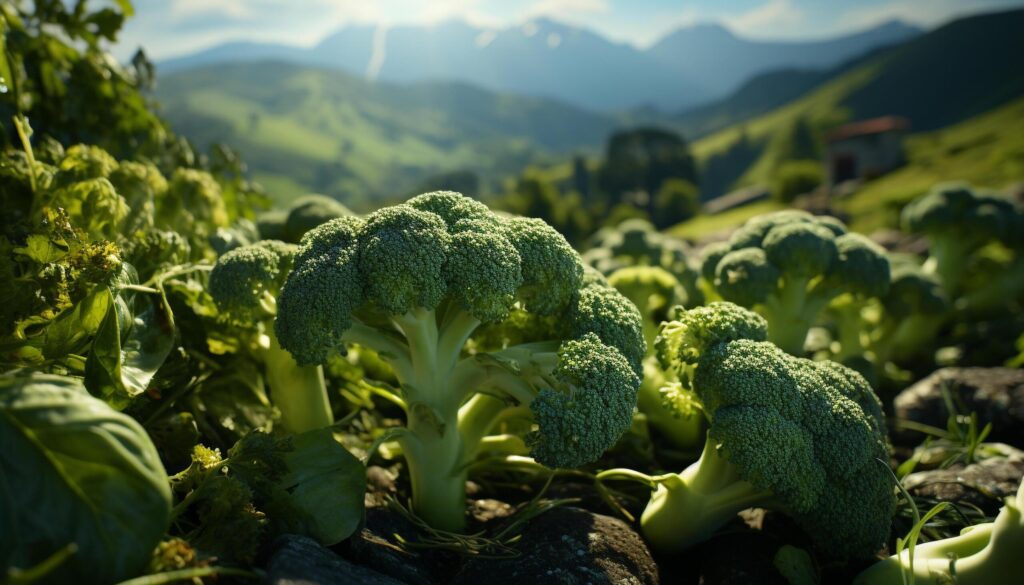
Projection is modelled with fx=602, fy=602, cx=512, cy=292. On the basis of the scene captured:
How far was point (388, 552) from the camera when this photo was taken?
6.70 feet

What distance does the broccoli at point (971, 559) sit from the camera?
1729 millimetres

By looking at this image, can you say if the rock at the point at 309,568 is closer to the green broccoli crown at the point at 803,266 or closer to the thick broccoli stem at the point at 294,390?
the thick broccoli stem at the point at 294,390

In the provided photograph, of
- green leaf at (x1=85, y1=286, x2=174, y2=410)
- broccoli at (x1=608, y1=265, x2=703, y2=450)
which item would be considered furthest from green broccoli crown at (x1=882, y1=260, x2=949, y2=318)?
green leaf at (x1=85, y1=286, x2=174, y2=410)

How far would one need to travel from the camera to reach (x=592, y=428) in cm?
194

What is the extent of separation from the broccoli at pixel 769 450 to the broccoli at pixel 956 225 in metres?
3.28

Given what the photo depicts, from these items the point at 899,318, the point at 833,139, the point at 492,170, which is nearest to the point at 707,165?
the point at 833,139

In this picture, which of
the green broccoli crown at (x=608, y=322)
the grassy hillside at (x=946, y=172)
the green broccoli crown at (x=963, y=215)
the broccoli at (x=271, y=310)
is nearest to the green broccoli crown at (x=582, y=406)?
the green broccoli crown at (x=608, y=322)

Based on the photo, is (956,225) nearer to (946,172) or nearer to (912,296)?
(912,296)

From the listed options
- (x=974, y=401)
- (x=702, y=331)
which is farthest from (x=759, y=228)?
(x=974, y=401)

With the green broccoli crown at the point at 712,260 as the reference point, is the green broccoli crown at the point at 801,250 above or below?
above

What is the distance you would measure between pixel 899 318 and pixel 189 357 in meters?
4.43

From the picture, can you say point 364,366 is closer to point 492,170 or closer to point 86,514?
point 86,514

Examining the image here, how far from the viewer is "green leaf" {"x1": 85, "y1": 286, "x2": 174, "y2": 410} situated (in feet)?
5.76

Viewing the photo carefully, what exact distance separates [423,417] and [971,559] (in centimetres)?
181
